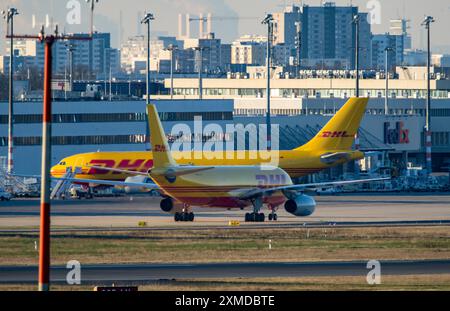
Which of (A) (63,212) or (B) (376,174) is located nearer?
(A) (63,212)

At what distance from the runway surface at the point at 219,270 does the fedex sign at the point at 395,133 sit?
89.7m

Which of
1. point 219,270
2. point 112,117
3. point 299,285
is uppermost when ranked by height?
point 112,117

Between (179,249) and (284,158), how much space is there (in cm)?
4238

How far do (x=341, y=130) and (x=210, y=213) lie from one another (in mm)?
18690

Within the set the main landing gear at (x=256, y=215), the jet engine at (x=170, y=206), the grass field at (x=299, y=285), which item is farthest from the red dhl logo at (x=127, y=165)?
the grass field at (x=299, y=285)

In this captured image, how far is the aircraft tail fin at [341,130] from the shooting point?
4178 inches

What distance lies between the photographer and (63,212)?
305 feet

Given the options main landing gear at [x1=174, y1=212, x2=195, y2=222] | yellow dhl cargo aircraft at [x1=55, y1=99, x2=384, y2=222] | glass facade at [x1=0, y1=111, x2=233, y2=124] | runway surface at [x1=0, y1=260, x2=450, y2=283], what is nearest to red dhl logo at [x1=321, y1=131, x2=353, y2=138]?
yellow dhl cargo aircraft at [x1=55, y1=99, x2=384, y2=222]

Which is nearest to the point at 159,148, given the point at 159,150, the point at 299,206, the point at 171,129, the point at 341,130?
the point at 159,150

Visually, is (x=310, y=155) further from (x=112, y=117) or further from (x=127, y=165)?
(x=112, y=117)

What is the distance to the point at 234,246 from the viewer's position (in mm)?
65000
